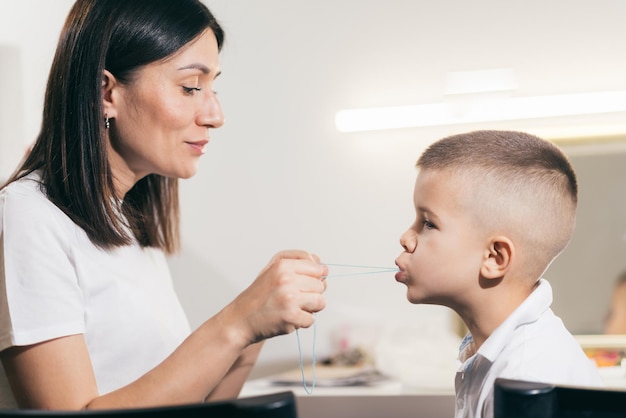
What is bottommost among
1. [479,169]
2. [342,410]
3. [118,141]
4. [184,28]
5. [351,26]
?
[342,410]

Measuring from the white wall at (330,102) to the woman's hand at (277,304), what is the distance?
1018 mm

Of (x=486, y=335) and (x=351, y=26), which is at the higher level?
(x=351, y=26)

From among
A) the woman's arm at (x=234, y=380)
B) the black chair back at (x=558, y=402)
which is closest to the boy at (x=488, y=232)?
the woman's arm at (x=234, y=380)

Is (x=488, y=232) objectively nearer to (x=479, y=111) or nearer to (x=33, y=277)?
(x=33, y=277)

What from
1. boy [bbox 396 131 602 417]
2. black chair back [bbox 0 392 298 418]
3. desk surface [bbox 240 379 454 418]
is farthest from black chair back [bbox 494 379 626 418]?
desk surface [bbox 240 379 454 418]

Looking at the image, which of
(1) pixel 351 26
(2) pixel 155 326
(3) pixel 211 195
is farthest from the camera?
(3) pixel 211 195

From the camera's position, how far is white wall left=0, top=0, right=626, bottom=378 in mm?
2020

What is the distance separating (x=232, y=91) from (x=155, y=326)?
3.59 ft

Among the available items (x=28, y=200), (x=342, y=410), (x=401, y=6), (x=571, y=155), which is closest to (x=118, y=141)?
(x=28, y=200)

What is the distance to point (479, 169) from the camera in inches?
50.3

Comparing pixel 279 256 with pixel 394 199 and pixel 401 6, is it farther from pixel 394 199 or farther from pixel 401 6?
pixel 401 6

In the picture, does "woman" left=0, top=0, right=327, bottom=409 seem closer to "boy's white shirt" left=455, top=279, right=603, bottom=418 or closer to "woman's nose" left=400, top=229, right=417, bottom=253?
"woman's nose" left=400, top=229, right=417, bottom=253

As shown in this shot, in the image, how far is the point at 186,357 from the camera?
43.6 inches

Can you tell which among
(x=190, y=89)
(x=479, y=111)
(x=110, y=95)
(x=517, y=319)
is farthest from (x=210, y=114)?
(x=479, y=111)
